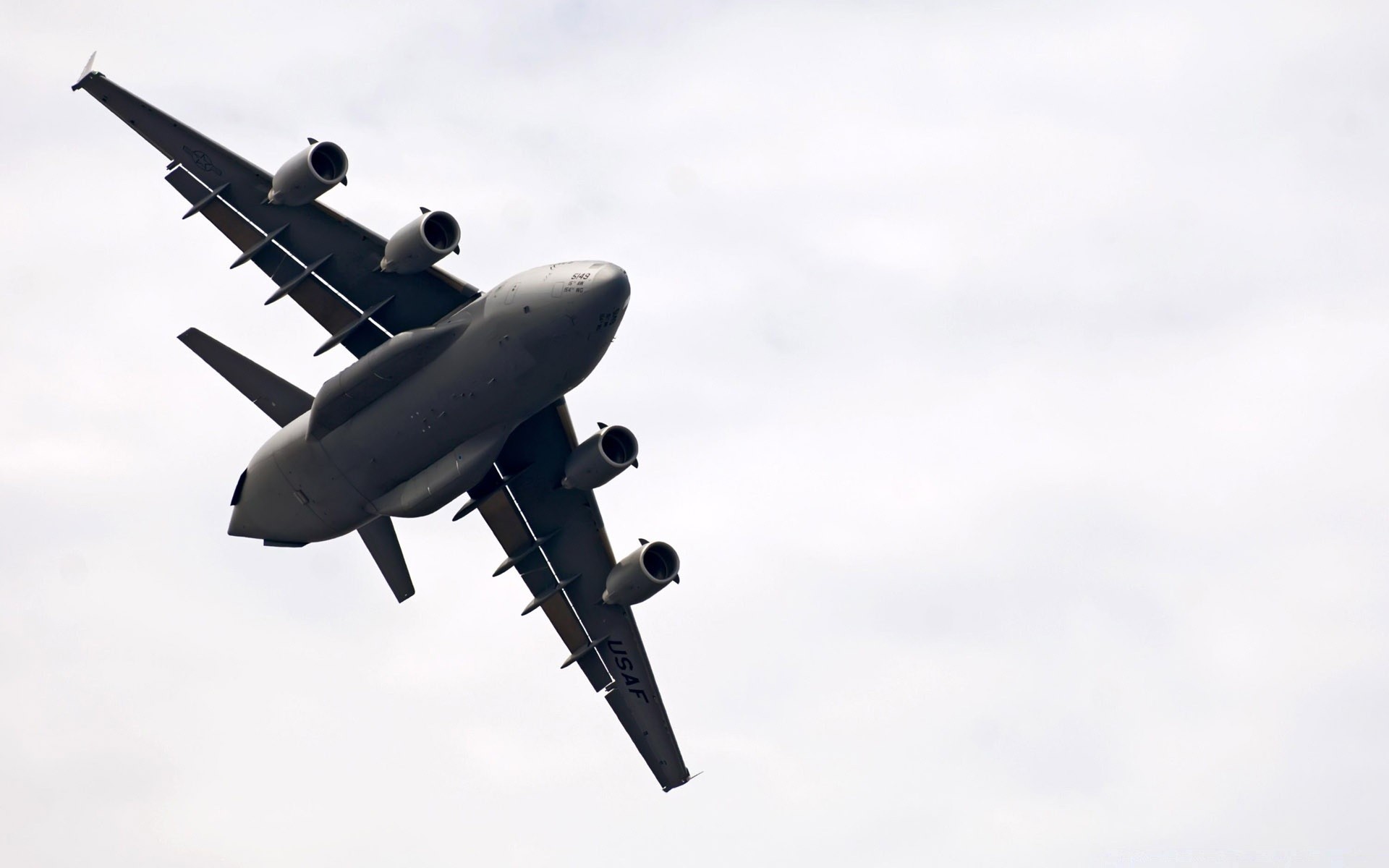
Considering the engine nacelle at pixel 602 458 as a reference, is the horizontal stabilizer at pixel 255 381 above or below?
above

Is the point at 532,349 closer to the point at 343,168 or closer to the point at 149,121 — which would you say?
the point at 343,168

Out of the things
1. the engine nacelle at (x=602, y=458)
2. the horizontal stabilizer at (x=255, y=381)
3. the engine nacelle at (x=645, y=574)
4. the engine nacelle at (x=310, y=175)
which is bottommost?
the engine nacelle at (x=645, y=574)

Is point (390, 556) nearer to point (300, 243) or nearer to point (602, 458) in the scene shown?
point (602, 458)

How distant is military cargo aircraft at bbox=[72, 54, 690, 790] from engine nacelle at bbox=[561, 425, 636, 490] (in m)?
0.05

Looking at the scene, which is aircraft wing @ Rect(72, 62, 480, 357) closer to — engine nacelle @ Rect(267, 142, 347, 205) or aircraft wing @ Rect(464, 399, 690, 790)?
engine nacelle @ Rect(267, 142, 347, 205)

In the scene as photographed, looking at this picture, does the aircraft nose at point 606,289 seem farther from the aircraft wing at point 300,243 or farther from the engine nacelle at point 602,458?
the engine nacelle at point 602,458

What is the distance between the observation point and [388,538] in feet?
147

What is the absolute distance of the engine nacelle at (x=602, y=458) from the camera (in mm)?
42156

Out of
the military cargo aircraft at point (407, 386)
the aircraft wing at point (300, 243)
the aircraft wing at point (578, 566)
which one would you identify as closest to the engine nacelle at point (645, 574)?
the military cargo aircraft at point (407, 386)

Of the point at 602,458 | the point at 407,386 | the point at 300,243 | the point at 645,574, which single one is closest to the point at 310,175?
the point at 300,243

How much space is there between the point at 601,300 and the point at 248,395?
1071 cm

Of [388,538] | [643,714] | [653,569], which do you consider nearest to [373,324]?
[388,538]

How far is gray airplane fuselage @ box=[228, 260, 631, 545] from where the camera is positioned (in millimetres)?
38281

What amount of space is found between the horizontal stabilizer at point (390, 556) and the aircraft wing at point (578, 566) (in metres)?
2.22
